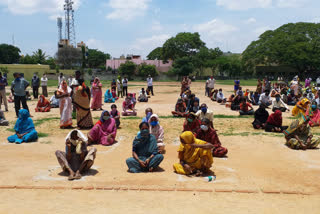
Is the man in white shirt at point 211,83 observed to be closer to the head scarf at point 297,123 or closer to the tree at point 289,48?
the head scarf at point 297,123

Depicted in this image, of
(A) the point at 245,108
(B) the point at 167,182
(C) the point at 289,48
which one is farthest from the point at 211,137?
(C) the point at 289,48

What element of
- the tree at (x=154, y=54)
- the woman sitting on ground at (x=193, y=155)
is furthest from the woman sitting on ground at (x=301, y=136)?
the tree at (x=154, y=54)

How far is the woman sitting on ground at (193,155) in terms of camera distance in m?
5.91

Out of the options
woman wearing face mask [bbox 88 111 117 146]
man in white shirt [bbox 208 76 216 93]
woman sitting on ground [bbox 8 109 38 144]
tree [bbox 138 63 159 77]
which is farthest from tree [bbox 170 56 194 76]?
woman sitting on ground [bbox 8 109 38 144]

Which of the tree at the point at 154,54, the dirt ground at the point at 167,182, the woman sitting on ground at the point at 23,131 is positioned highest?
the tree at the point at 154,54

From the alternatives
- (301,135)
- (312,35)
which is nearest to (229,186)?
(301,135)

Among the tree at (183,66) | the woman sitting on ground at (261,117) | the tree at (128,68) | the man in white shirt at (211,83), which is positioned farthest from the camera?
the tree at (128,68)

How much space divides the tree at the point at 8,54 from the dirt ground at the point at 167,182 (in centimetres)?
6989

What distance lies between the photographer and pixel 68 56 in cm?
6506

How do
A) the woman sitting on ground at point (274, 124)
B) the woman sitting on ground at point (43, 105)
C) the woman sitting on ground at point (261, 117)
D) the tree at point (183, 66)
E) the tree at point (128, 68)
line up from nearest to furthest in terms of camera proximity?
the woman sitting on ground at point (274, 124) → the woman sitting on ground at point (261, 117) → the woman sitting on ground at point (43, 105) → the tree at point (183, 66) → the tree at point (128, 68)

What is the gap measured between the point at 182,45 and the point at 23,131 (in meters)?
53.9

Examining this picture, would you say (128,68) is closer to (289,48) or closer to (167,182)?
(289,48)

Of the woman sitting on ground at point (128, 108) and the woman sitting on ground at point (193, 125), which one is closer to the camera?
the woman sitting on ground at point (193, 125)

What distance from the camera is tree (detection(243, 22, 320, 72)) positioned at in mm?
47125
